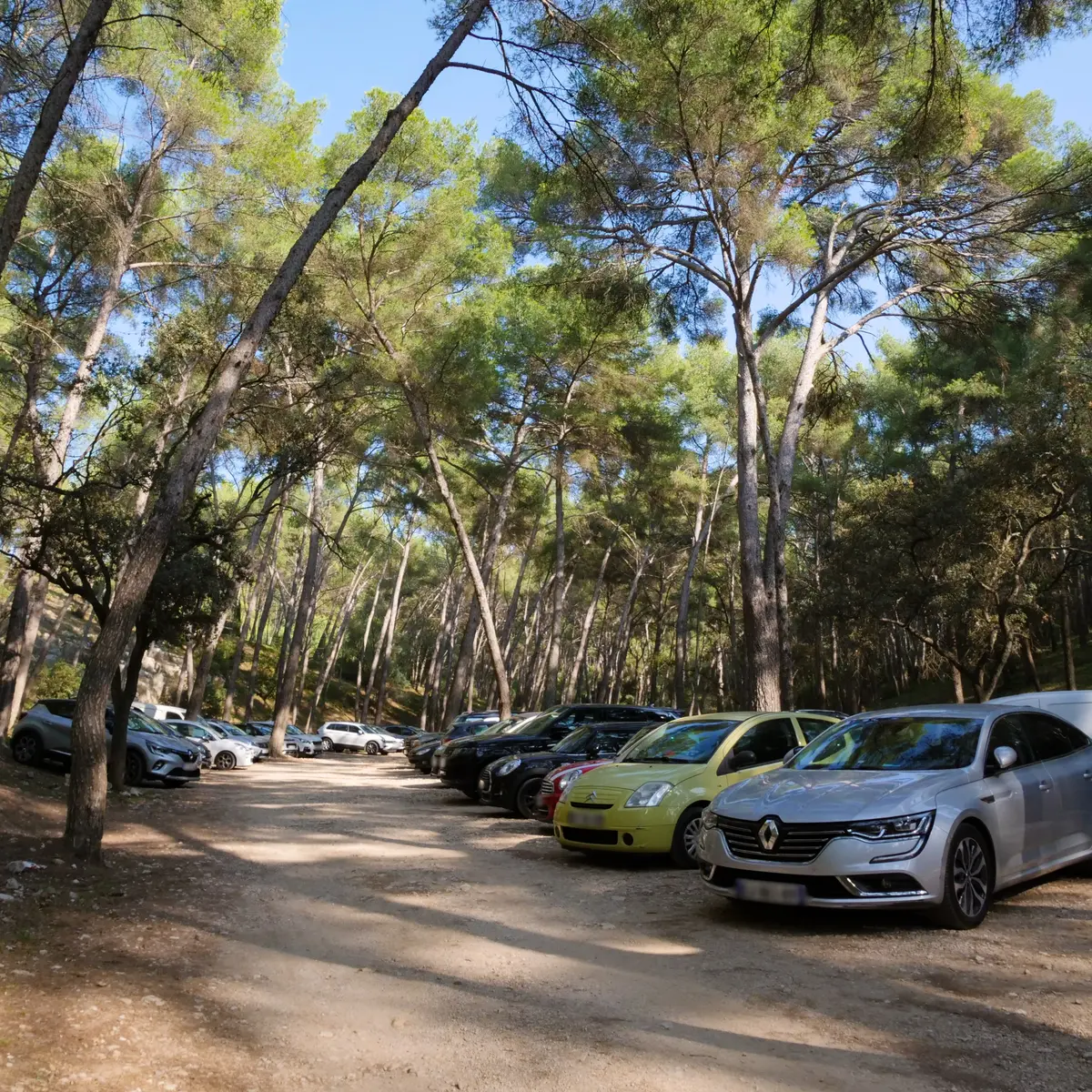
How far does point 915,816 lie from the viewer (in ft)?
17.7

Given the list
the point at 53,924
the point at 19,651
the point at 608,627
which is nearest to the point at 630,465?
the point at 19,651

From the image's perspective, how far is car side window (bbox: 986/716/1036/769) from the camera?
6.34m

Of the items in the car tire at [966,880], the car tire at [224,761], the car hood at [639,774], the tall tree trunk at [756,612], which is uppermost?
the tall tree trunk at [756,612]

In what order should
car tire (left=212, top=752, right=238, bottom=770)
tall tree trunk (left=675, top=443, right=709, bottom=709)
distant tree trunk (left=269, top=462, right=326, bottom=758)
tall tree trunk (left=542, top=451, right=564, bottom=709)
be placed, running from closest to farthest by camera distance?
car tire (left=212, top=752, right=238, bottom=770) < tall tree trunk (left=542, top=451, right=564, bottom=709) < distant tree trunk (left=269, top=462, right=326, bottom=758) < tall tree trunk (left=675, top=443, right=709, bottom=709)

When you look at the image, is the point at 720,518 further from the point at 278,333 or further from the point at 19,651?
the point at 19,651

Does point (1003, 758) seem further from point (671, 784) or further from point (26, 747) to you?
point (26, 747)

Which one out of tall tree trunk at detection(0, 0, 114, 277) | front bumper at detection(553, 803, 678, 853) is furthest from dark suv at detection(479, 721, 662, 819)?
tall tree trunk at detection(0, 0, 114, 277)

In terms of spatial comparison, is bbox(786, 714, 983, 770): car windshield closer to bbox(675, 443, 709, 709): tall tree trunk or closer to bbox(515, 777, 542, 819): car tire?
bbox(515, 777, 542, 819): car tire

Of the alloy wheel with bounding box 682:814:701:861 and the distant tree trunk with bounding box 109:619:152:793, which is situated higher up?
the distant tree trunk with bounding box 109:619:152:793

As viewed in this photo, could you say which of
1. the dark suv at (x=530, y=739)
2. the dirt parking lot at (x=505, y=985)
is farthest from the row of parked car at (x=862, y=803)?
the dark suv at (x=530, y=739)

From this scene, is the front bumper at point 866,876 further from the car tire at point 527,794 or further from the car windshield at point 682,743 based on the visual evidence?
the car tire at point 527,794

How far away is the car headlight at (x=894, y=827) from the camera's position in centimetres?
532

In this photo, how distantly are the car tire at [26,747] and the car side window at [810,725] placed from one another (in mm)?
12563

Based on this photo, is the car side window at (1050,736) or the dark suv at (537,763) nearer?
the car side window at (1050,736)
